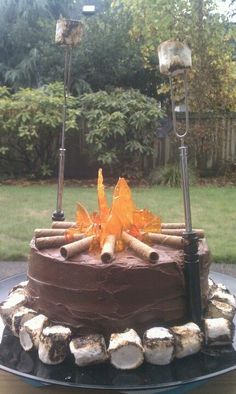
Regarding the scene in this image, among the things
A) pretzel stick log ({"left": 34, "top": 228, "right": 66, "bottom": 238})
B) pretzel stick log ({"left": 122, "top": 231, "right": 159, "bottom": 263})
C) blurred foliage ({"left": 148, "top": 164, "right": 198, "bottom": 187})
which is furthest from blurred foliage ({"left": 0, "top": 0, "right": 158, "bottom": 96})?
pretzel stick log ({"left": 122, "top": 231, "right": 159, "bottom": 263})

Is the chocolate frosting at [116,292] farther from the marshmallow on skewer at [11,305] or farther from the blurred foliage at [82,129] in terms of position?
the blurred foliage at [82,129]

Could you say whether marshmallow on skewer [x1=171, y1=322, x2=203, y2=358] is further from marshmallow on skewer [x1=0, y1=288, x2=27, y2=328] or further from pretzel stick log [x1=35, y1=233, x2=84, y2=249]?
marshmallow on skewer [x1=0, y1=288, x2=27, y2=328]

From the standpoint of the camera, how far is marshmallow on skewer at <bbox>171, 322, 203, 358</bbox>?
173 cm

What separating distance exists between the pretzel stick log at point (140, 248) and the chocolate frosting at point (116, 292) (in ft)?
0.08

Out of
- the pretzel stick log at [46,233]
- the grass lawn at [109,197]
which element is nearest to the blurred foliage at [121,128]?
the grass lawn at [109,197]

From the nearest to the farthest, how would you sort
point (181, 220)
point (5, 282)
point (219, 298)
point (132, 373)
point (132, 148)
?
point (132, 373)
point (219, 298)
point (5, 282)
point (181, 220)
point (132, 148)

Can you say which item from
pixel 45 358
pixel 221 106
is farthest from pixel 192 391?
pixel 221 106

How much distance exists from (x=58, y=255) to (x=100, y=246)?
0.17m

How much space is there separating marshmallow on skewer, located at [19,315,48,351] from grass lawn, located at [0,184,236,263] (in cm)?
210

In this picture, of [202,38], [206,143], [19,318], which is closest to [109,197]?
[206,143]

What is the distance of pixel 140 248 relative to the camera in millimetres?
1836

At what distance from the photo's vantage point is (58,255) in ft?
6.18

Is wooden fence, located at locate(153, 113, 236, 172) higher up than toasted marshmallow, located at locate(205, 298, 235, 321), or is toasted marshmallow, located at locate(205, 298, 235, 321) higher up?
wooden fence, located at locate(153, 113, 236, 172)

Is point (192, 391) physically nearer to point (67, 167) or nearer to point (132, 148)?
point (132, 148)
